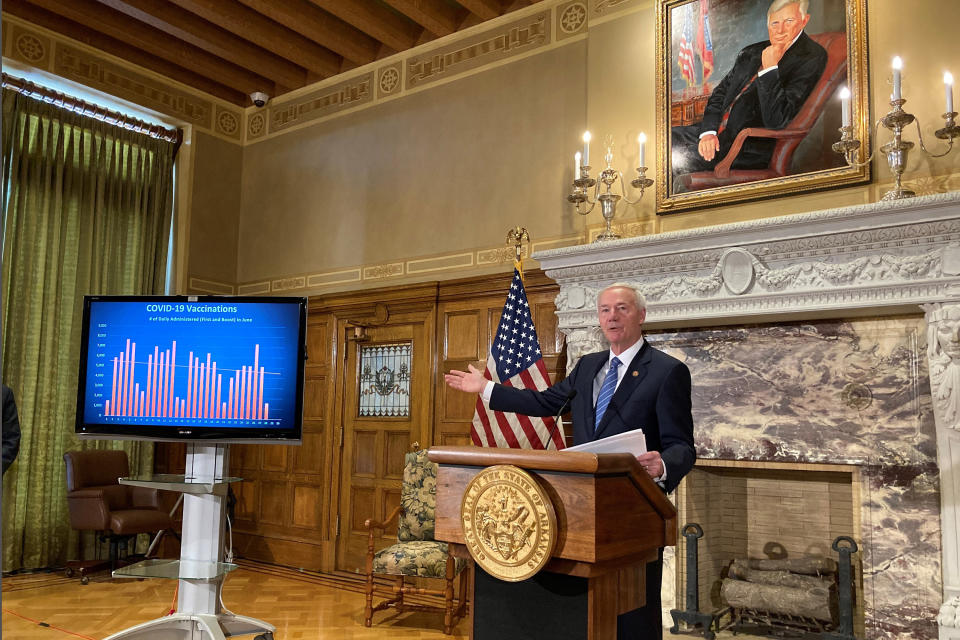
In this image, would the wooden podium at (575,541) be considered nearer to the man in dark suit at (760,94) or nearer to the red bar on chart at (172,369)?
the red bar on chart at (172,369)

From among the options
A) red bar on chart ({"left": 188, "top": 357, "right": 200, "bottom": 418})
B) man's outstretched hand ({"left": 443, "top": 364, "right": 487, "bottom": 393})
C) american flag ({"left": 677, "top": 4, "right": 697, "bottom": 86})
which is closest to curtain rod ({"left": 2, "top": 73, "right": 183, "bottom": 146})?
red bar on chart ({"left": 188, "top": 357, "right": 200, "bottom": 418})

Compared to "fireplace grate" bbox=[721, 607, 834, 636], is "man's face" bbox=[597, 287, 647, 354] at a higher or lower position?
higher

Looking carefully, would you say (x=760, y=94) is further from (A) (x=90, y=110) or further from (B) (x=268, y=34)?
(A) (x=90, y=110)

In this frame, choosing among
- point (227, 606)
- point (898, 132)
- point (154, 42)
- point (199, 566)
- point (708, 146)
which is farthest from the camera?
point (154, 42)

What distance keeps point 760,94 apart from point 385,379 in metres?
3.65

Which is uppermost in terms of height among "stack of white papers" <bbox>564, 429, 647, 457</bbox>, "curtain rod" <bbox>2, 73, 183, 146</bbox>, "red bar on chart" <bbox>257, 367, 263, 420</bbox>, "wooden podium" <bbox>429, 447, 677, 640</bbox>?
"curtain rod" <bbox>2, 73, 183, 146</bbox>

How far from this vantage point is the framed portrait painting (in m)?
4.62

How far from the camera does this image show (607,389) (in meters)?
2.51

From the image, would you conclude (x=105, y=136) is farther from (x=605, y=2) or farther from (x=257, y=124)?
(x=605, y=2)

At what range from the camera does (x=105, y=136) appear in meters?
7.25

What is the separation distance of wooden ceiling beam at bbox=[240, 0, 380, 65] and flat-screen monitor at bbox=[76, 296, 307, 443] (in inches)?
134

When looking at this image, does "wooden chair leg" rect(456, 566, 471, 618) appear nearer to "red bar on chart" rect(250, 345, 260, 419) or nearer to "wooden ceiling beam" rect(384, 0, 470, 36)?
"red bar on chart" rect(250, 345, 260, 419)

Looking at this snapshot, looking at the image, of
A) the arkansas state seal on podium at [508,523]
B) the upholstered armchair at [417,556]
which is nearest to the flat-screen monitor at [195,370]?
the upholstered armchair at [417,556]

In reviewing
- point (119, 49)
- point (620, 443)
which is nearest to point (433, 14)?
point (119, 49)
